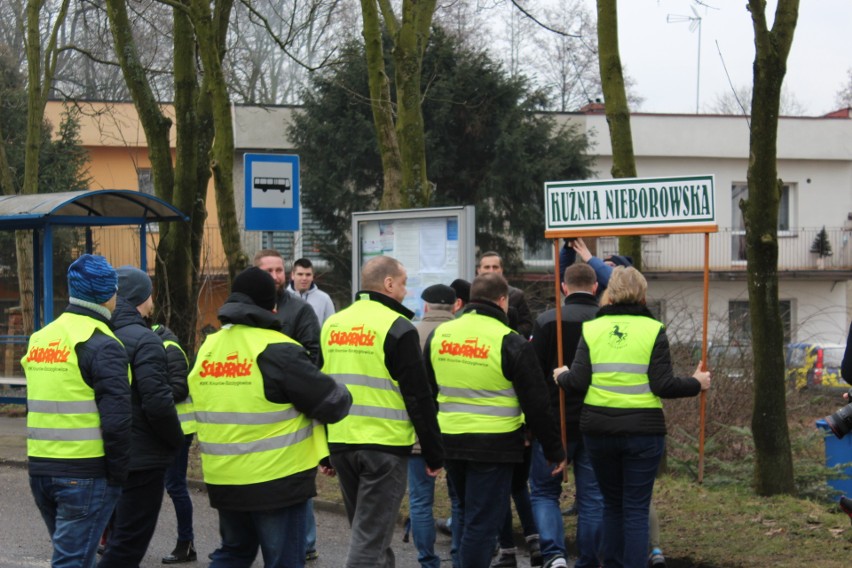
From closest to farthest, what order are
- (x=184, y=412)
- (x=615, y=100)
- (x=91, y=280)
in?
(x=91, y=280) → (x=184, y=412) → (x=615, y=100)

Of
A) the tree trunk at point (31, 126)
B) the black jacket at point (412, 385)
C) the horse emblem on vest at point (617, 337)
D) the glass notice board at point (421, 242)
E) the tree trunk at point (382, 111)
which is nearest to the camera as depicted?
the black jacket at point (412, 385)

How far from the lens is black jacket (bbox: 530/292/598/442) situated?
23.9ft

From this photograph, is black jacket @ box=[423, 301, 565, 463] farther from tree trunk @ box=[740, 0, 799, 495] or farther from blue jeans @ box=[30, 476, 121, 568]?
tree trunk @ box=[740, 0, 799, 495]

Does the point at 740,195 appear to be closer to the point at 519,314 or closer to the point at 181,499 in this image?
the point at 519,314

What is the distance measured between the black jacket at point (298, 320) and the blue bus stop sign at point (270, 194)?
2576 millimetres

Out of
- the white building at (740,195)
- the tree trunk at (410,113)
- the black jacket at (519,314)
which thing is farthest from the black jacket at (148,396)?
the white building at (740,195)

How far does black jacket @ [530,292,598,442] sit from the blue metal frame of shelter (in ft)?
22.6

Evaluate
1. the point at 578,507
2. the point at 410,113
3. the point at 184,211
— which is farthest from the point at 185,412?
the point at 184,211

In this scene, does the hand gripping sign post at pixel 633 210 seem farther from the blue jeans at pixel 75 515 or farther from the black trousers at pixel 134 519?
the blue jeans at pixel 75 515

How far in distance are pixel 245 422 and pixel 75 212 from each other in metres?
9.20

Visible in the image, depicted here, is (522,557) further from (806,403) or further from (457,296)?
(806,403)

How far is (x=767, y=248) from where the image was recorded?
28.3ft

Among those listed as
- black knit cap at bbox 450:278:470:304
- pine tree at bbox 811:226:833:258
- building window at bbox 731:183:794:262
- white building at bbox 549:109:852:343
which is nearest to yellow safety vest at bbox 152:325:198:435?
black knit cap at bbox 450:278:470:304

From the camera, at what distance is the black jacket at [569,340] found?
286 inches
